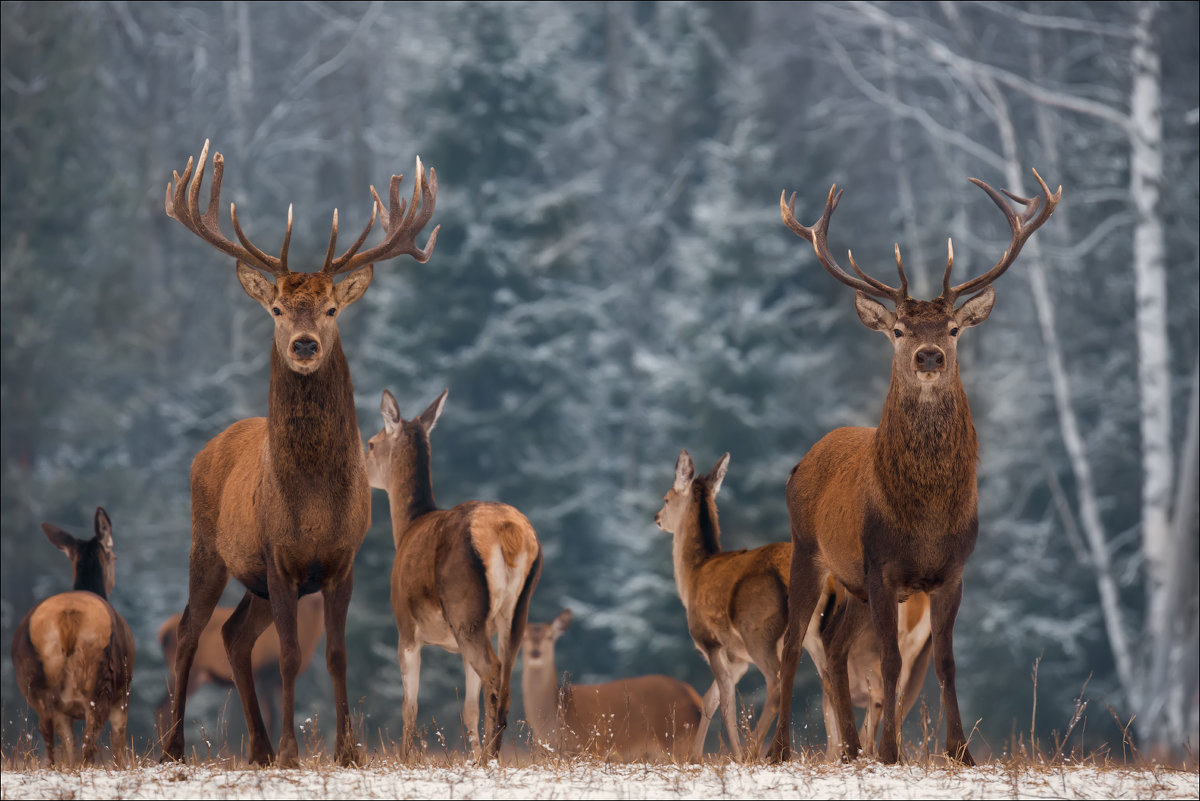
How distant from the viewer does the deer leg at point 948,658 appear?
265 inches

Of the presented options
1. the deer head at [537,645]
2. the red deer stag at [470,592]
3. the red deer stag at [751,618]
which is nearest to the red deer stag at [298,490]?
the red deer stag at [470,592]

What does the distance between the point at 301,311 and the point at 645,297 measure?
18751mm

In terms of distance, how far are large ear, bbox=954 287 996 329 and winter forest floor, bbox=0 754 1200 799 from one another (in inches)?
83.9

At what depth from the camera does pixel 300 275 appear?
23.6ft

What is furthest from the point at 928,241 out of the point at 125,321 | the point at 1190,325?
the point at 125,321

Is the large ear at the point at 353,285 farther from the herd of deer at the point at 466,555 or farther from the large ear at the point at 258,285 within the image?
the large ear at the point at 258,285

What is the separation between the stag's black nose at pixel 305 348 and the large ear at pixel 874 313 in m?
2.66

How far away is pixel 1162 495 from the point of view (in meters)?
19.9

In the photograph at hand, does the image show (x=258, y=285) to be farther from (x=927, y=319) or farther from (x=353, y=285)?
(x=927, y=319)

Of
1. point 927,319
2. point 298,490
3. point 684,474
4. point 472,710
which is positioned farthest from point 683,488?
point 298,490

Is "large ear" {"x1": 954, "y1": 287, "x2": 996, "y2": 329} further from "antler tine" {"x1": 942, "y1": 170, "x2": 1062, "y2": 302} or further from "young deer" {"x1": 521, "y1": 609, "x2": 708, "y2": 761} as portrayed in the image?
"young deer" {"x1": 521, "y1": 609, "x2": 708, "y2": 761}

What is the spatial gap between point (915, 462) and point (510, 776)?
7.83 ft

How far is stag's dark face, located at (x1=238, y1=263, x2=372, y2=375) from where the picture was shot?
685 centimetres

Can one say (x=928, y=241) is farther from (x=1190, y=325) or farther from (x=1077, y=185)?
(x=1190, y=325)
